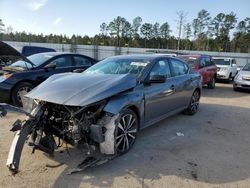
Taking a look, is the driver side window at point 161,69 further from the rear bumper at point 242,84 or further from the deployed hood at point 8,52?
the rear bumper at point 242,84

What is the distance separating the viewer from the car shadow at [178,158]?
3619mm

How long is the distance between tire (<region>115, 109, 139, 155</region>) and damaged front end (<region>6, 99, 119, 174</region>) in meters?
0.25

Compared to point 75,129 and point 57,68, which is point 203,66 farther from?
point 75,129

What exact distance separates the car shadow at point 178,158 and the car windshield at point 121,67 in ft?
4.33

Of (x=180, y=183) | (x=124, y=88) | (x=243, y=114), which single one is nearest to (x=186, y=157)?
(x=180, y=183)

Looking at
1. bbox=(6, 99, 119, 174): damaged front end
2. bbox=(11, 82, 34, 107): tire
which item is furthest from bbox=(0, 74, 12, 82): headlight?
bbox=(6, 99, 119, 174): damaged front end

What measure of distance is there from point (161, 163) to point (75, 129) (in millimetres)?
1429

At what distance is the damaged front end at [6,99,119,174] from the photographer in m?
3.66

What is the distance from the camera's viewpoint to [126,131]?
4.29m

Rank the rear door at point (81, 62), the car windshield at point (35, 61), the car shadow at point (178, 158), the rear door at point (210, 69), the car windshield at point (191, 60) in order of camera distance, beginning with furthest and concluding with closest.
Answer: the rear door at point (210, 69)
the car windshield at point (191, 60)
the rear door at point (81, 62)
the car windshield at point (35, 61)
the car shadow at point (178, 158)

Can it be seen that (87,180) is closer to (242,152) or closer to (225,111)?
(242,152)

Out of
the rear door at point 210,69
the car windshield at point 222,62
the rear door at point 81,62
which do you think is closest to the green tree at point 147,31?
the car windshield at point 222,62

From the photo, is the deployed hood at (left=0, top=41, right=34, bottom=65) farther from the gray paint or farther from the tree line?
the tree line

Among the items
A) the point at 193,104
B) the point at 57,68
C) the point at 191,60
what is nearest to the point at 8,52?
the point at 57,68
